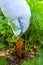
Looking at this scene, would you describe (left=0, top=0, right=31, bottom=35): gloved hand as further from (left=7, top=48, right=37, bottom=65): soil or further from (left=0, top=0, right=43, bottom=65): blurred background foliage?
(left=7, top=48, right=37, bottom=65): soil

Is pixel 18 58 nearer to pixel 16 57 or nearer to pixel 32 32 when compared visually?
pixel 16 57

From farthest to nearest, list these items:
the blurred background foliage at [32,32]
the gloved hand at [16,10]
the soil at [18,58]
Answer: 1. the soil at [18,58]
2. the blurred background foliage at [32,32]
3. the gloved hand at [16,10]

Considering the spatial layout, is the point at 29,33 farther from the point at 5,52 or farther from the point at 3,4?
the point at 3,4

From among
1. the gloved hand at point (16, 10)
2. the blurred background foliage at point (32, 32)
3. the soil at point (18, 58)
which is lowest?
the soil at point (18, 58)

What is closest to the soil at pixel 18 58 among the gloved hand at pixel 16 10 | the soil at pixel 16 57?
the soil at pixel 16 57

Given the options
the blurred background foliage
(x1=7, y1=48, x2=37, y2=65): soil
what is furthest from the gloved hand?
(x1=7, y1=48, x2=37, y2=65): soil

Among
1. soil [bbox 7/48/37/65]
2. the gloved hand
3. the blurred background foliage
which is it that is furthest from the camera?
soil [bbox 7/48/37/65]

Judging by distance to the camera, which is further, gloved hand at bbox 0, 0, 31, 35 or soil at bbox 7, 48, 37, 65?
soil at bbox 7, 48, 37, 65

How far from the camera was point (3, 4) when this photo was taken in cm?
93

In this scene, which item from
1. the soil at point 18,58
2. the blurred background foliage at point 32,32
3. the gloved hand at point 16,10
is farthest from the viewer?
the soil at point 18,58

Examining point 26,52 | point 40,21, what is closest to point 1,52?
point 26,52

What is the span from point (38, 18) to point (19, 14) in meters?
0.17

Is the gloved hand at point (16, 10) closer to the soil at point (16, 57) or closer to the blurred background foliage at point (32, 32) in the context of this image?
the blurred background foliage at point (32, 32)

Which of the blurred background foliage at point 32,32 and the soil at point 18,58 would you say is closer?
the blurred background foliage at point 32,32
